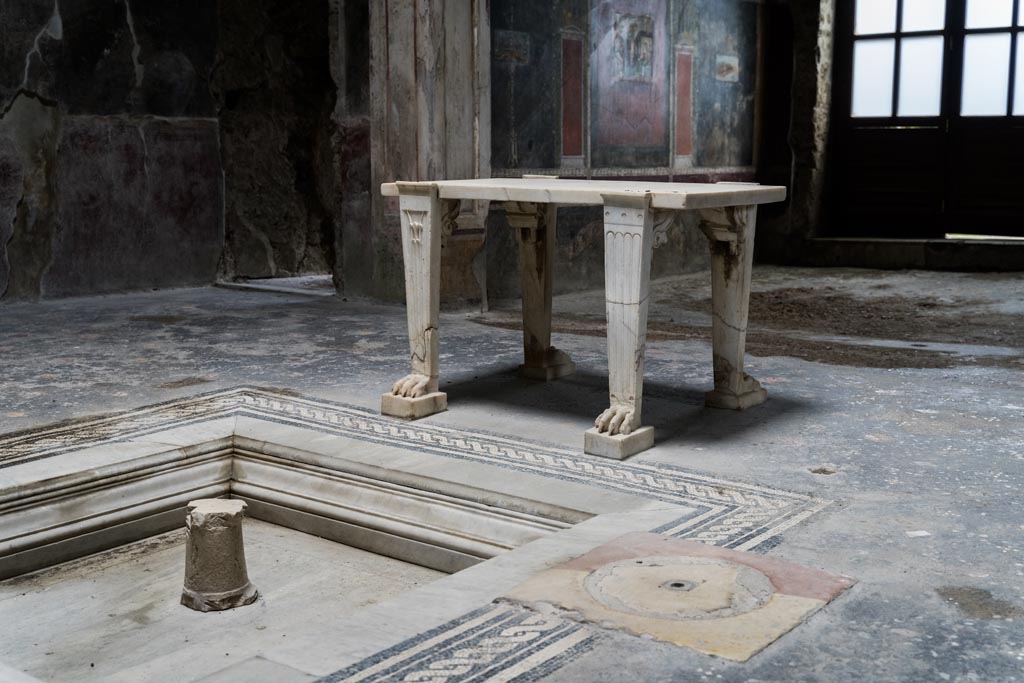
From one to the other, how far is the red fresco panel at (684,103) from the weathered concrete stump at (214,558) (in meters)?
5.42

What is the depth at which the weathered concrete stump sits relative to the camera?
9.01 ft

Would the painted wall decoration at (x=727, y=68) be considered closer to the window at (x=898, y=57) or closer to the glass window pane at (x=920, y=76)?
the window at (x=898, y=57)

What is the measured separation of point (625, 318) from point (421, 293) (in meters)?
0.80

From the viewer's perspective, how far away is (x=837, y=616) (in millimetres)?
2152

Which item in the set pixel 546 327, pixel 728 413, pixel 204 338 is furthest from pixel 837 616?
pixel 204 338

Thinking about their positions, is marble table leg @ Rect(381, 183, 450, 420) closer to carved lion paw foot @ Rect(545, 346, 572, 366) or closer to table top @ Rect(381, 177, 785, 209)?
table top @ Rect(381, 177, 785, 209)

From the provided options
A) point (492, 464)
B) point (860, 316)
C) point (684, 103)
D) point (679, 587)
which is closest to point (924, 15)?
Result: point (684, 103)

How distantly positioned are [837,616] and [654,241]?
1.39 metres

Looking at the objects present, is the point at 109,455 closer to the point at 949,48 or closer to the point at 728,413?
the point at 728,413

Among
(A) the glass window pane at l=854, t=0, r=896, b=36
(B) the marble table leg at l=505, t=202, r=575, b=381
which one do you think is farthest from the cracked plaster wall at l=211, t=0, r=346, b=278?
(A) the glass window pane at l=854, t=0, r=896, b=36

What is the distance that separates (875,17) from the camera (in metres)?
8.36

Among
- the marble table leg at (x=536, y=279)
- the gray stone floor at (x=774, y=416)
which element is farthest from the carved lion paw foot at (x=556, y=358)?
the gray stone floor at (x=774, y=416)

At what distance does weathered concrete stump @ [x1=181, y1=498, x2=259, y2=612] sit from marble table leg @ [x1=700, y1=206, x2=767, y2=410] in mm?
1664

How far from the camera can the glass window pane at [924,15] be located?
813 centimetres
